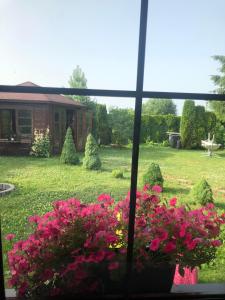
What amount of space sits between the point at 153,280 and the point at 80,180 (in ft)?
15.0

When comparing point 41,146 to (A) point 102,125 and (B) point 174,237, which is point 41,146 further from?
(B) point 174,237

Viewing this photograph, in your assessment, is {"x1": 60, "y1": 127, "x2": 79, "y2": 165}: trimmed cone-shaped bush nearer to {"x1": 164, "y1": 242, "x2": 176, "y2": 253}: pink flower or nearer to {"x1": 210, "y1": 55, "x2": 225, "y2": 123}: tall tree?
{"x1": 210, "y1": 55, "x2": 225, "y2": 123}: tall tree

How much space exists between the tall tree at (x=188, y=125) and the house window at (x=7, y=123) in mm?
5082

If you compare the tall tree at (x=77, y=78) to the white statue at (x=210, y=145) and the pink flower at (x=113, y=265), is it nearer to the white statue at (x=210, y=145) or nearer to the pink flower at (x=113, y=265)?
the white statue at (x=210, y=145)

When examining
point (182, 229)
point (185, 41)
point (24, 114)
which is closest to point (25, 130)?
point (24, 114)

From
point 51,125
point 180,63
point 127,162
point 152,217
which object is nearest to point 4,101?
point 51,125

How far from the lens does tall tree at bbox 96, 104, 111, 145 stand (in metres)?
7.87

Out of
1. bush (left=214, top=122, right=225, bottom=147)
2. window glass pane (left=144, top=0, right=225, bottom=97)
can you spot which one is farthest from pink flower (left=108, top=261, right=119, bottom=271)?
bush (left=214, top=122, right=225, bottom=147)

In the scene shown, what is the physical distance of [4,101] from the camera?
702cm

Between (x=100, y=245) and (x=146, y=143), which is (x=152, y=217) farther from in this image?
(x=146, y=143)

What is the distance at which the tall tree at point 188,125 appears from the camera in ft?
26.5

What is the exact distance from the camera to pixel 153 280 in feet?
2.95

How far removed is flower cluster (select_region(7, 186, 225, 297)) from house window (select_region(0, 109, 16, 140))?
21.7ft

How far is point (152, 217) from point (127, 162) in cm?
572
